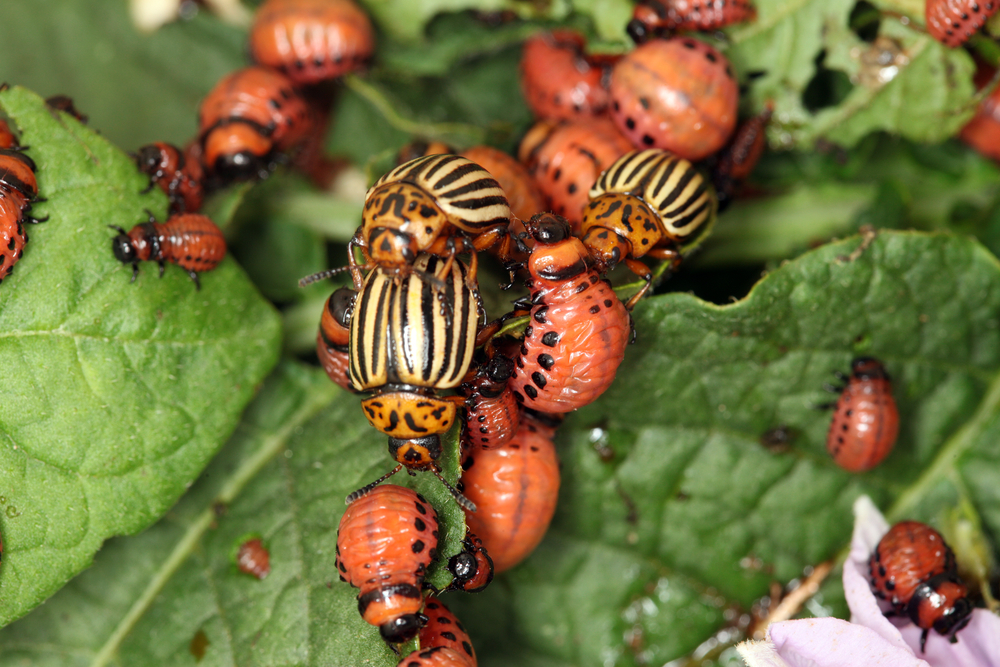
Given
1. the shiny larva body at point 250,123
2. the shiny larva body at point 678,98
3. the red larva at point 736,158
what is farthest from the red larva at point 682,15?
the shiny larva body at point 250,123

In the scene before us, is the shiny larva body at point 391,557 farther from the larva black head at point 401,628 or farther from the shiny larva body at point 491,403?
the shiny larva body at point 491,403

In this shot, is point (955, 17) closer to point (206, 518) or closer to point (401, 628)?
point (401, 628)

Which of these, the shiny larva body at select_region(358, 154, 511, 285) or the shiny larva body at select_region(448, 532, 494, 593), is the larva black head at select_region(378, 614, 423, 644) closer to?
the shiny larva body at select_region(448, 532, 494, 593)

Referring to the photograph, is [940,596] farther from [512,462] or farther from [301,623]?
[301,623]

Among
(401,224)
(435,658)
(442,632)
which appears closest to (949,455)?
(442,632)

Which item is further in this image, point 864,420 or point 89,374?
point 864,420

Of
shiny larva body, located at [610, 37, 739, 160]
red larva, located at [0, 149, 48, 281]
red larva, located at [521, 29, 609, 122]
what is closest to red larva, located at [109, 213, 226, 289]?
red larva, located at [0, 149, 48, 281]
